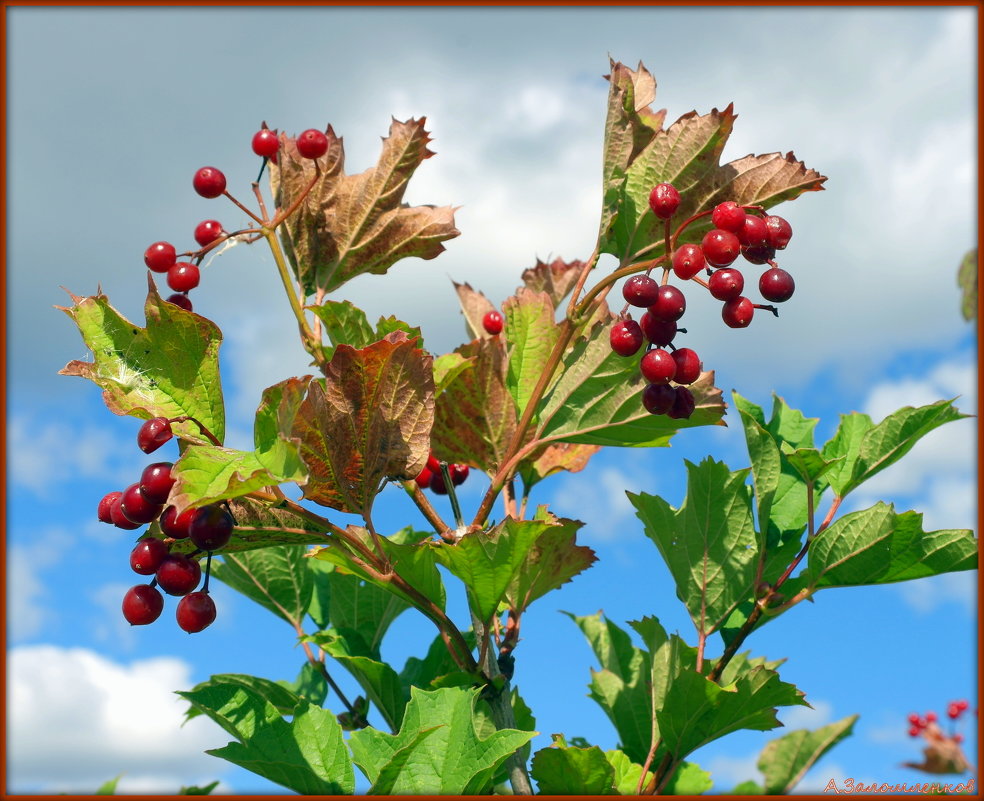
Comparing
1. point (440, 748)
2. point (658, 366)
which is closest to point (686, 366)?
point (658, 366)

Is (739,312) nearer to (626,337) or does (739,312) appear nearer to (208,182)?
(626,337)

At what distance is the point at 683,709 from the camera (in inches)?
91.7

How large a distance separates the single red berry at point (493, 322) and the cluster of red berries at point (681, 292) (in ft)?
3.15

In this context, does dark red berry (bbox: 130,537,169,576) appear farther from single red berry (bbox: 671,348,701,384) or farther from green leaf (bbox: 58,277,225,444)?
single red berry (bbox: 671,348,701,384)

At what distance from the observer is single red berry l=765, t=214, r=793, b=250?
2088 mm

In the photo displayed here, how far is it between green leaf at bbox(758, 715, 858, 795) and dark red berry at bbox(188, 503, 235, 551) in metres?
2.26

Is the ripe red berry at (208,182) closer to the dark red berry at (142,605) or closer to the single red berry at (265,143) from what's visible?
the single red berry at (265,143)

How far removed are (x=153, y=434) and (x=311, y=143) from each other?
1087mm

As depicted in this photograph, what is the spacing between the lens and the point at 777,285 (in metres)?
2.10

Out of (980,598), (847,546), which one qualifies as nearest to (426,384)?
(847,546)

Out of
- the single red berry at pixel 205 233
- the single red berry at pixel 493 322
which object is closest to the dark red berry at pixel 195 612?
the single red berry at pixel 205 233

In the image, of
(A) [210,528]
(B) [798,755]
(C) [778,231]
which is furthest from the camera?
(B) [798,755]

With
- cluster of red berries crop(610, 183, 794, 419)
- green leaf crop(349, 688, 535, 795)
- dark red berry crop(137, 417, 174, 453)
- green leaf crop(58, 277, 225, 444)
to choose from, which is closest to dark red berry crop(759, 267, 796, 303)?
cluster of red berries crop(610, 183, 794, 419)

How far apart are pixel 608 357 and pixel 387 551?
2.45 feet
